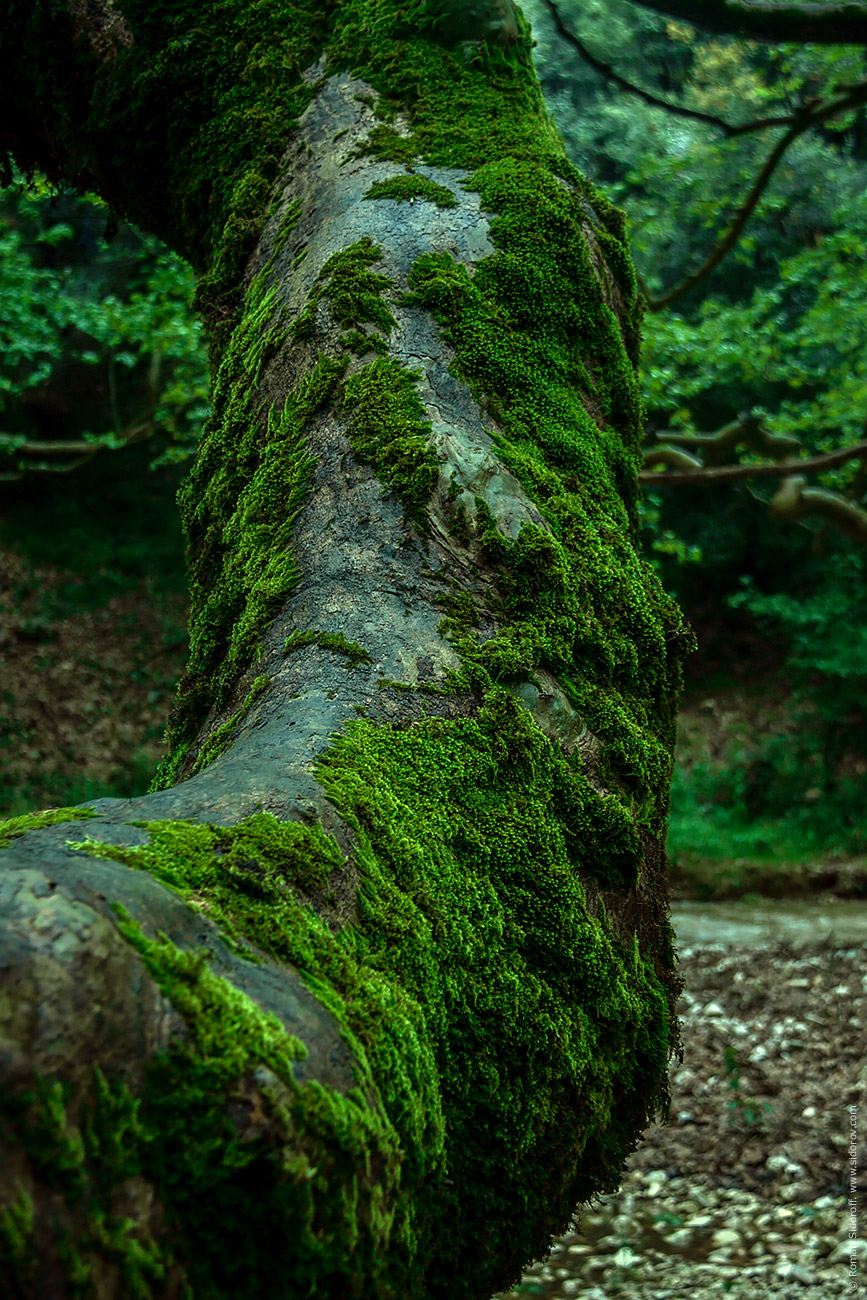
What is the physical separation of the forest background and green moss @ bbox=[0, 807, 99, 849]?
785 centimetres

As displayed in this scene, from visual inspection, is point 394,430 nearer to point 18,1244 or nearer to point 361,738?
point 361,738

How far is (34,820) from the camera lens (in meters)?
1.07

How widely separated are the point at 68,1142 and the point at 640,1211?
13.3ft

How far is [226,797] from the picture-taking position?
3.96 ft

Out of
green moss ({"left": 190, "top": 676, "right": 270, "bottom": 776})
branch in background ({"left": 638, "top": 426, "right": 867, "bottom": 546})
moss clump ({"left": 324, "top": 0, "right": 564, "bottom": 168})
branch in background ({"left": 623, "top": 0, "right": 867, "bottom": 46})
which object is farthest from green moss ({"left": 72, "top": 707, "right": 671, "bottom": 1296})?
branch in background ({"left": 638, "top": 426, "right": 867, "bottom": 546})

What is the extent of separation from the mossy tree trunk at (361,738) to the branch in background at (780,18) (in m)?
2.20

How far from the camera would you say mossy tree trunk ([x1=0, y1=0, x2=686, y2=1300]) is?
812 mm

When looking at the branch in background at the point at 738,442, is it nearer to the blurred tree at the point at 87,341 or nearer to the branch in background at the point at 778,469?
the branch in background at the point at 778,469

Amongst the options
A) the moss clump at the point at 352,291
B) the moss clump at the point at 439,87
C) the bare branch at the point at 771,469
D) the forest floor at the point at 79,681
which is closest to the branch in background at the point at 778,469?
the bare branch at the point at 771,469

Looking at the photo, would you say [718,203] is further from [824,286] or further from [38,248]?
[38,248]

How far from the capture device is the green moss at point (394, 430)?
167cm

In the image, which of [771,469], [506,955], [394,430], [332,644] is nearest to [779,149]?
[771,469]

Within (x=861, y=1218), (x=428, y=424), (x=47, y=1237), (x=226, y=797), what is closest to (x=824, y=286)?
(x=861, y=1218)

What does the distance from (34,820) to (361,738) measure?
46 centimetres
